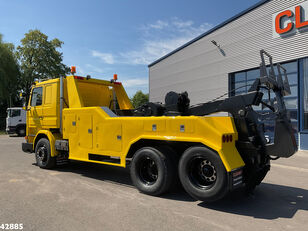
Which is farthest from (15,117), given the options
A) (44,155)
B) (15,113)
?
(44,155)

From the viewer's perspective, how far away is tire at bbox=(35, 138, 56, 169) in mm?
6938

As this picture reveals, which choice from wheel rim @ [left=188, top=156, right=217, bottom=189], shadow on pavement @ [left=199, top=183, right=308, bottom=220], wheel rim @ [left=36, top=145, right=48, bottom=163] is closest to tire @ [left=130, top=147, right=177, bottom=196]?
wheel rim @ [left=188, top=156, right=217, bottom=189]

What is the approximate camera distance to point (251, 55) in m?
14.9

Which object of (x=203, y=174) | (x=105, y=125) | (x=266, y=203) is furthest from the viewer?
(x=105, y=125)

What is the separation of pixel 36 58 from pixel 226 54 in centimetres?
3155

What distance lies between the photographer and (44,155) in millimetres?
7094

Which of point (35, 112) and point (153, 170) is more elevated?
point (35, 112)

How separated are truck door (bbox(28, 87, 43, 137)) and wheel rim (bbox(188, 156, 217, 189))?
5.16 metres

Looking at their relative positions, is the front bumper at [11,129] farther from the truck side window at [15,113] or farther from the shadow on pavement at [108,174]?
the shadow on pavement at [108,174]

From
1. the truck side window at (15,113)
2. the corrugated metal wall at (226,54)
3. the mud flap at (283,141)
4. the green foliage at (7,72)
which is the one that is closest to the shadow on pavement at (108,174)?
the mud flap at (283,141)

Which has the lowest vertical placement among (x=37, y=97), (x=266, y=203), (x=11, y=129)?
(x=266, y=203)

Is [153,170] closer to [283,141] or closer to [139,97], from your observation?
[283,141]

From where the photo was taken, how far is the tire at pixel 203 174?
3859 millimetres

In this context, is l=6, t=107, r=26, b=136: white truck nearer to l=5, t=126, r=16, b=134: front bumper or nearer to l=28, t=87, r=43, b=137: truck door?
l=5, t=126, r=16, b=134: front bumper
